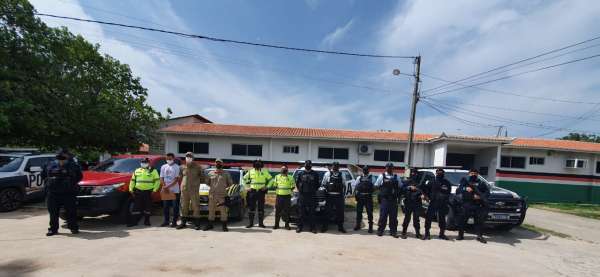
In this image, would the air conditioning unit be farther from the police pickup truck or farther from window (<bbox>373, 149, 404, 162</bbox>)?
the police pickup truck

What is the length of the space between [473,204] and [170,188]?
739cm

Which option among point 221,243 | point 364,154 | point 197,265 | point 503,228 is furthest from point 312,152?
point 197,265

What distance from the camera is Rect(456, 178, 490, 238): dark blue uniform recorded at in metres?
7.26

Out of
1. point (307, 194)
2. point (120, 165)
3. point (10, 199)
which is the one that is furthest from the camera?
point (10, 199)

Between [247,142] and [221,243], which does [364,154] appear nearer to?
[247,142]

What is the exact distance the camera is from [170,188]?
23.8ft

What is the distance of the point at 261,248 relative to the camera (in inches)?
221

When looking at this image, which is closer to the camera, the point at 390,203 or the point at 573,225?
the point at 390,203

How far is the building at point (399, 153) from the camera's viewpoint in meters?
19.1

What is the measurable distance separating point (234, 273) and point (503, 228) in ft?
25.9

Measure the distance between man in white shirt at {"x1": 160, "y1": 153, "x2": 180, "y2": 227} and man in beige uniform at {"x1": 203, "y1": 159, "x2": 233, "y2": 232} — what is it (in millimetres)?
891

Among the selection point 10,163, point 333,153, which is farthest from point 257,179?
point 333,153

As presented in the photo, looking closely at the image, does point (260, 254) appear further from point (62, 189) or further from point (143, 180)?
point (62, 189)

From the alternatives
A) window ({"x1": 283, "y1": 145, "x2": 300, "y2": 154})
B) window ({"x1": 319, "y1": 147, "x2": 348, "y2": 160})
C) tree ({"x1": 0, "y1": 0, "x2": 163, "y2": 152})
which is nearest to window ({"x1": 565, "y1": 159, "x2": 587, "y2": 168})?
window ({"x1": 319, "y1": 147, "x2": 348, "y2": 160})
